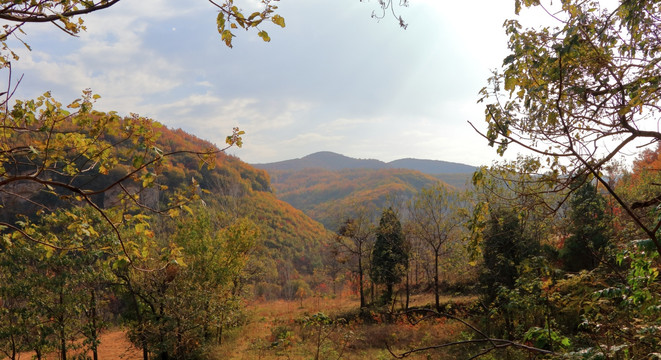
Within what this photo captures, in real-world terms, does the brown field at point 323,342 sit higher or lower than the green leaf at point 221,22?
lower

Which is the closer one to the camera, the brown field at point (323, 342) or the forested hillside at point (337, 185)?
the brown field at point (323, 342)

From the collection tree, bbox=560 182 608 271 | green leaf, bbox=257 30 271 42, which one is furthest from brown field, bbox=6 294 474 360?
green leaf, bbox=257 30 271 42

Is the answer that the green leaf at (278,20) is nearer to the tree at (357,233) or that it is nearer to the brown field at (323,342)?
the brown field at (323,342)

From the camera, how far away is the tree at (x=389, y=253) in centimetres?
2061

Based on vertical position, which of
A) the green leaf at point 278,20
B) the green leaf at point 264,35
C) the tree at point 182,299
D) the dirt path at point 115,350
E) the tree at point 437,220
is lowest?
the dirt path at point 115,350

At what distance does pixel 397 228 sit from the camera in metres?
21.1

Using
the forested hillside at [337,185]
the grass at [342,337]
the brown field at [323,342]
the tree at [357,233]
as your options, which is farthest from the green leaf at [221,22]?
the forested hillside at [337,185]

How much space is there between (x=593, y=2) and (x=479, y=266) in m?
12.8

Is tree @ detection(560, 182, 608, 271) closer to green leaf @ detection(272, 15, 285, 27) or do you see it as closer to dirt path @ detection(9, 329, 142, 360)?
→ green leaf @ detection(272, 15, 285, 27)

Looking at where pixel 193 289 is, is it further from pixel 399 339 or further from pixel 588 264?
pixel 588 264

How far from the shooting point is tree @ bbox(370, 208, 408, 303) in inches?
811

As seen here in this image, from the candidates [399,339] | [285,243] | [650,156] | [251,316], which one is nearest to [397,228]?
[399,339]

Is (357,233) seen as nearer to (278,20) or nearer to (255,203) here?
(278,20)

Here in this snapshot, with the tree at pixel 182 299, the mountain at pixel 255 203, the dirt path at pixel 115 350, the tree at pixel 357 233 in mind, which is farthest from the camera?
the mountain at pixel 255 203
